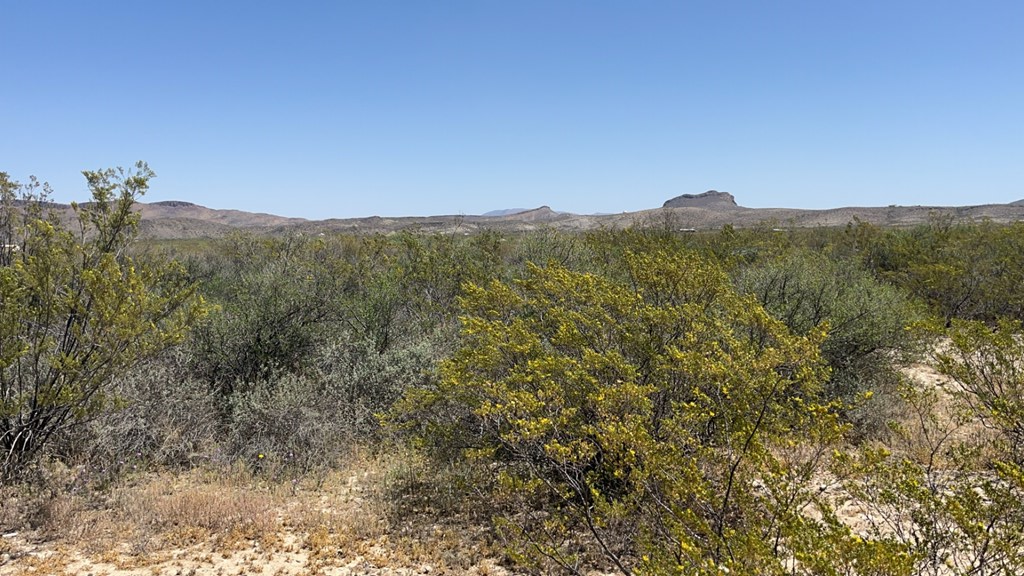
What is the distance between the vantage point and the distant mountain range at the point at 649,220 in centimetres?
4731

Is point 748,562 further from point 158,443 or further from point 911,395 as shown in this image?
point 158,443

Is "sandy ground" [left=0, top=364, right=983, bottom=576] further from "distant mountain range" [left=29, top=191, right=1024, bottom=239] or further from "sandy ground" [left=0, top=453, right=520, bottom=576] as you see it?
"distant mountain range" [left=29, top=191, right=1024, bottom=239]

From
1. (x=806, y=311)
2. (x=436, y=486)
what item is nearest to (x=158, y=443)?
(x=436, y=486)

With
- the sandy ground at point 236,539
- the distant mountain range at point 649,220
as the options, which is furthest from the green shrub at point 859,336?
the distant mountain range at point 649,220

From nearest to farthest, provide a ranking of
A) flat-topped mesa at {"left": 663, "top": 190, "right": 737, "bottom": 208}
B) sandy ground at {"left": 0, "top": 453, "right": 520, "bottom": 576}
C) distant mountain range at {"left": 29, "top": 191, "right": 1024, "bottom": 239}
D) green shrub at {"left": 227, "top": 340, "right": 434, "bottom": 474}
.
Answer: sandy ground at {"left": 0, "top": 453, "right": 520, "bottom": 576}, green shrub at {"left": 227, "top": 340, "right": 434, "bottom": 474}, distant mountain range at {"left": 29, "top": 191, "right": 1024, "bottom": 239}, flat-topped mesa at {"left": 663, "top": 190, "right": 737, "bottom": 208}

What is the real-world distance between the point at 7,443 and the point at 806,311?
45.7 ft

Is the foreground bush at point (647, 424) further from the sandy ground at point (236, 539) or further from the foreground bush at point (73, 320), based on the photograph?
the foreground bush at point (73, 320)

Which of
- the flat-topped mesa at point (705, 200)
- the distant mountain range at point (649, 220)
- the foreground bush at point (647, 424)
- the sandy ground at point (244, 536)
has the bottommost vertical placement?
the sandy ground at point (244, 536)

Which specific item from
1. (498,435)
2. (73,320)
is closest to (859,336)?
(498,435)

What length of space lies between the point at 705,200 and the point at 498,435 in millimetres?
153361

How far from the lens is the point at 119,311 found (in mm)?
5996

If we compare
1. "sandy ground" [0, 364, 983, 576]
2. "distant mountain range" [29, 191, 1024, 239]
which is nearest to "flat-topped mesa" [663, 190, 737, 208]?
"distant mountain range" [29, 191, 1024, 239]

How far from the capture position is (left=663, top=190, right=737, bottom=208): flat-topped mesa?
459 ft

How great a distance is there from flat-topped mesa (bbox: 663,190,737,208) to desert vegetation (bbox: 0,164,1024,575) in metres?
138
